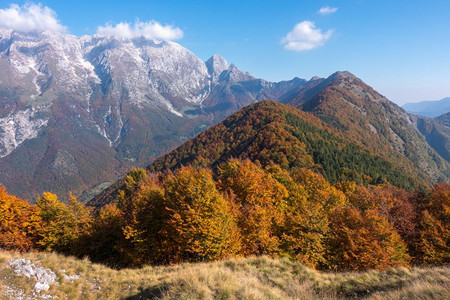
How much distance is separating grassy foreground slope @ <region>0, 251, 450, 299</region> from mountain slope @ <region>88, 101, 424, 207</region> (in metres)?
84.5

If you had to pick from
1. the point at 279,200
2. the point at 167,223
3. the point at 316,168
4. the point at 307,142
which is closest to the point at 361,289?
the point at 167,223

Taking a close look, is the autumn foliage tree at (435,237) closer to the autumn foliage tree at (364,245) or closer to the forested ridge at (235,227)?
the forested ridge at (235,227)

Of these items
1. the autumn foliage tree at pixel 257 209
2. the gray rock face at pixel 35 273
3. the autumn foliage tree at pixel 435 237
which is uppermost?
the gray rock face at pixel 35 273

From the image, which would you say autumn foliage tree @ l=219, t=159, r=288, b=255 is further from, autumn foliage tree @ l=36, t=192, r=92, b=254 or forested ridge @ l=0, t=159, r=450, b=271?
autumn foliage tree @ l=36, t=192, r=92, b=254

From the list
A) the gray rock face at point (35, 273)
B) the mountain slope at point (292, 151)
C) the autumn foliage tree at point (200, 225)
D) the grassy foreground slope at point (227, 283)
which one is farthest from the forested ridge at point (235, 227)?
the mountain slope at point (292, 151)

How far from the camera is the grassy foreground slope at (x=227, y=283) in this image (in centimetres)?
1137

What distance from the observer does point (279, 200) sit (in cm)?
4128

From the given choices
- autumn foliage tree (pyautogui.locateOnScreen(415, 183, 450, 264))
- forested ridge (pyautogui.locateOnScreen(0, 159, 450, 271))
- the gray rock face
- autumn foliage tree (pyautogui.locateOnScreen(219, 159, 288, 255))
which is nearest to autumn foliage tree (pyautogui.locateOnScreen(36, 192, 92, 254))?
forested ridge (pyautogui.locateOnScreen(0, 159, 450, 271))

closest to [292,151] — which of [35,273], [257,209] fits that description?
[257,209]

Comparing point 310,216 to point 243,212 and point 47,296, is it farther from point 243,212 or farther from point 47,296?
point 47,296

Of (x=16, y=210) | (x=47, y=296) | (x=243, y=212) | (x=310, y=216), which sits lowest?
(x=310, y=216)

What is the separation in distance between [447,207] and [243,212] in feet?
117

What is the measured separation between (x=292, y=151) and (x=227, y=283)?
11600cm

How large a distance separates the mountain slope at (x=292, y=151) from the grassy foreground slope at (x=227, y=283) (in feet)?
277
